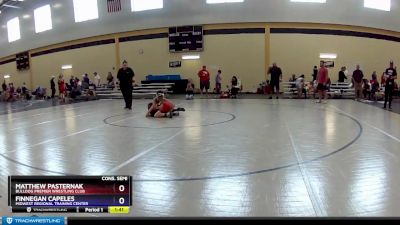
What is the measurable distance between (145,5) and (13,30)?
17.2 meters

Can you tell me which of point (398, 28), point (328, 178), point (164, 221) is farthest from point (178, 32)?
point (164, 221)

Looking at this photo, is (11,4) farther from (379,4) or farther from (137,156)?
(137,156)

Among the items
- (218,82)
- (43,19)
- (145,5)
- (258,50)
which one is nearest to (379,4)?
(258,50)

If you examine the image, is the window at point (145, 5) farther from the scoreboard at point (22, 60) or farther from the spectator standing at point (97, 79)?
the scoreboard at point (22, 60)

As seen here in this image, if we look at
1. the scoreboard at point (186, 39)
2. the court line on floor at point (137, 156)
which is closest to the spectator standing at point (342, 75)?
the scoreboard at point (186, 39)

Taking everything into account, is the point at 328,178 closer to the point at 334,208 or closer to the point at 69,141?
the point at 334,208

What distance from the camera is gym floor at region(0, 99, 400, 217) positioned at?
10.5 feet

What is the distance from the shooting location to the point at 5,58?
34812 millimetres

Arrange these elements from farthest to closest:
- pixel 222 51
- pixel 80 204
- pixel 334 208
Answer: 1. pixel 222 51
2. pixel 334 208
3. pixel 80 204

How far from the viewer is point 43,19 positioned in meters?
28.6

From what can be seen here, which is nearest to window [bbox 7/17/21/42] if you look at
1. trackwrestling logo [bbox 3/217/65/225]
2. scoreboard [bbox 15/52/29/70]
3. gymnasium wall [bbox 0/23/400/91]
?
scoreboard [bbox 15/52/29/70]

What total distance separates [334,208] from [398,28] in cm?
2371

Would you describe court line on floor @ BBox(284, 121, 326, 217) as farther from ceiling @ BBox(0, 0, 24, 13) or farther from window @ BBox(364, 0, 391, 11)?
ceiling @ BBox(0, 0, 24, 13)
